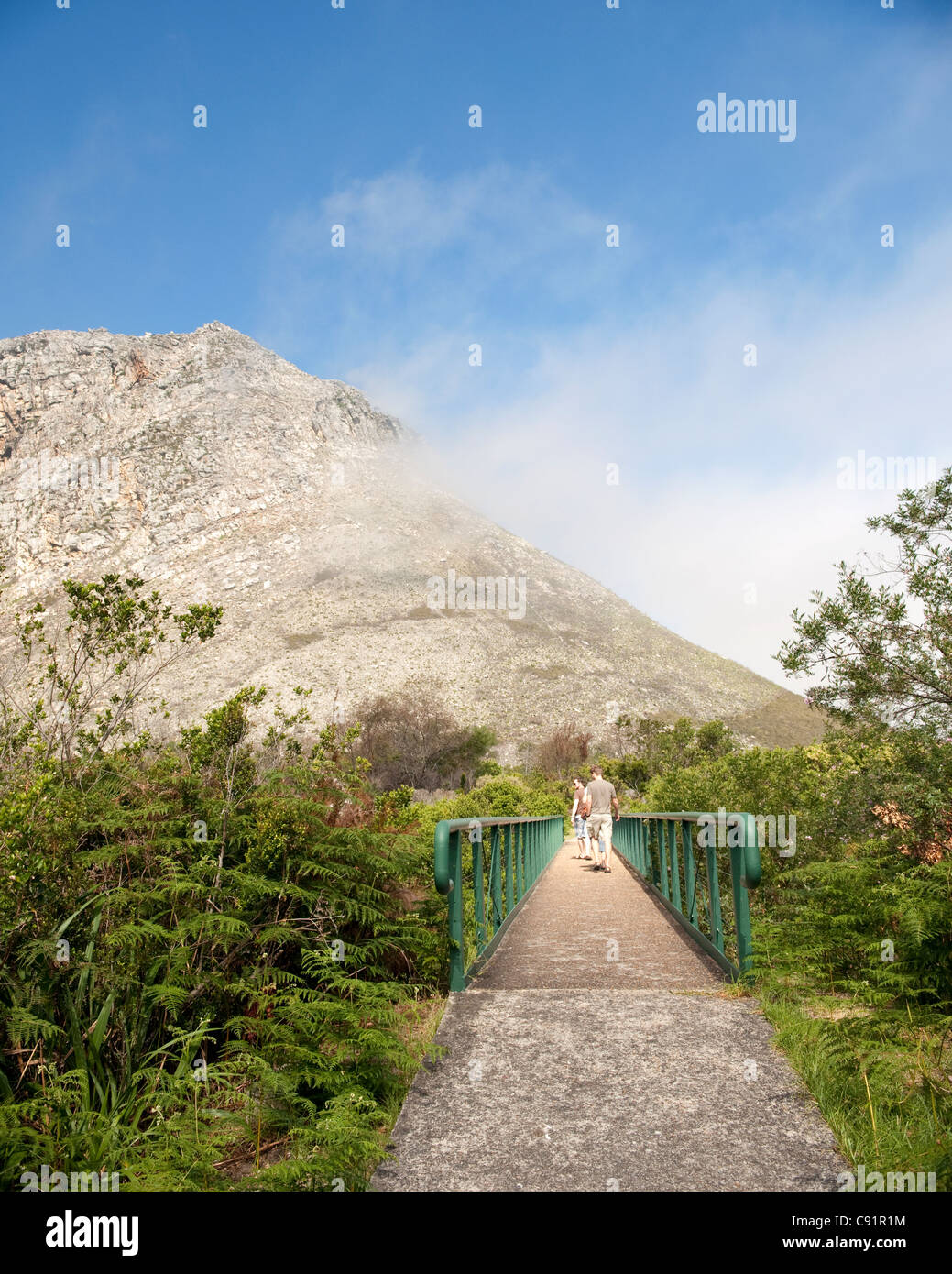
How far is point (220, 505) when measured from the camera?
12375 centimetres

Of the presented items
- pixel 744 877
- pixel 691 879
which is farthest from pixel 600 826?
pixel 744 877

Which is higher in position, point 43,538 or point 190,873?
point 43,538

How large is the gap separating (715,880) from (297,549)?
4663 inches

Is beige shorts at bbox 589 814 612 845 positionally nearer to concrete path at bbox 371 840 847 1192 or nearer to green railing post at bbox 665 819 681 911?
green railing post at bbox 665 819 681 911

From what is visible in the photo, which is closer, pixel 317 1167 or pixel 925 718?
pixel 317 1167

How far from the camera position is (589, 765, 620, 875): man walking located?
12883 millimetres

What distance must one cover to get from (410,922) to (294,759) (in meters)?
1.44

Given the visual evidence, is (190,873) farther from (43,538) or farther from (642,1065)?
(43,538)

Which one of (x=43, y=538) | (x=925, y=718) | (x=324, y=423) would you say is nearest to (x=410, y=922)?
(x=925, y=718)

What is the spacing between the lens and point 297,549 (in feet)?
390

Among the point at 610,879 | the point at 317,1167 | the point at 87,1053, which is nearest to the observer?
the point at 317,1167

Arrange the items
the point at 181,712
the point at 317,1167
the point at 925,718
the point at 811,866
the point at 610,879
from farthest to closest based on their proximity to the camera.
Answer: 1. the point at 181,712
2. the point at 610,879
3. the point at 925,718
4. the point at 811,866
5. the point at 317,1167

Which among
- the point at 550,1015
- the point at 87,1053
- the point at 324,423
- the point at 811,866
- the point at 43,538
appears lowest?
the point at 550,1015

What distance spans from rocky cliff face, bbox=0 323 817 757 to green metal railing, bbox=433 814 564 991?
66102mm
